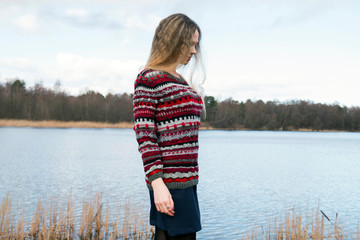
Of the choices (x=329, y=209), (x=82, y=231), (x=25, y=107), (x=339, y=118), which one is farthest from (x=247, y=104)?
(x=82, y=231)

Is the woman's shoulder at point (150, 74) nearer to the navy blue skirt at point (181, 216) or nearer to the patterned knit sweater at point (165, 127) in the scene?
the patterned knit sweater at point (165, 127)

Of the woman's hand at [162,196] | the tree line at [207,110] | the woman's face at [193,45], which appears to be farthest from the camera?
the tree line at [207,110]

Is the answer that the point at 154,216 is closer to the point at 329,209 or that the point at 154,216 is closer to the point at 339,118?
the point at 329,209

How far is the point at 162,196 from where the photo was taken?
158 cm

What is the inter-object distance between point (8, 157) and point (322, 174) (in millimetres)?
15351

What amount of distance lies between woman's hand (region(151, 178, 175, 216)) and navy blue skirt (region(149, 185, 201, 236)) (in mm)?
65

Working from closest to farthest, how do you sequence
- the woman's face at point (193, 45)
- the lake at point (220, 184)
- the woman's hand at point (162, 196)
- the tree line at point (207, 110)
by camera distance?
the woman's hand at point (162, 196) → the woman's face at point (193, 45) → the lake at point (220, 184) → the tree line at point (207, 110)

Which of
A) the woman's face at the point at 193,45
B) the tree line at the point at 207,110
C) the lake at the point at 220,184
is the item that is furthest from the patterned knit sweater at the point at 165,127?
the tree line at the point at 207,110

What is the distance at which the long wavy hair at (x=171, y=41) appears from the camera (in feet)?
5.64

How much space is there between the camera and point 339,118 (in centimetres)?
7738

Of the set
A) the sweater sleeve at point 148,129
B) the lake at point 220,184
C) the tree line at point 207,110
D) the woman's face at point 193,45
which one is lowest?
the lake at point 220,184

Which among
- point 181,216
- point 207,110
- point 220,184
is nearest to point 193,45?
point 181,216

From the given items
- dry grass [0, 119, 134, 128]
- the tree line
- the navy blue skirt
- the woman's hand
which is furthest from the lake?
the tree line

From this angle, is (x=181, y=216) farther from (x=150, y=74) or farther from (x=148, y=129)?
(x=150, y=74)
